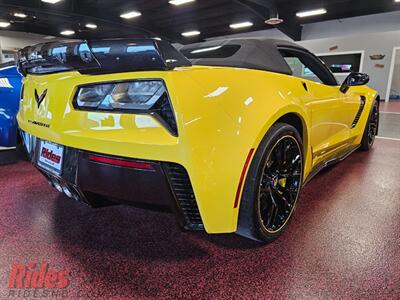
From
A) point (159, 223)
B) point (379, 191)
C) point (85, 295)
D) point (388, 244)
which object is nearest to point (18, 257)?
point (85, 295)

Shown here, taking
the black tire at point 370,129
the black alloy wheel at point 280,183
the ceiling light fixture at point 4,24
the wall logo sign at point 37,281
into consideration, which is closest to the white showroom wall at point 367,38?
the black tire at point 370,129

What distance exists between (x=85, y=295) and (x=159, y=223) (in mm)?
611

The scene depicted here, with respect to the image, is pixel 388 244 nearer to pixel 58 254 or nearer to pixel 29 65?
pixel 58 254

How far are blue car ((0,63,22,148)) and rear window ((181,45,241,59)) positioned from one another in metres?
1.43

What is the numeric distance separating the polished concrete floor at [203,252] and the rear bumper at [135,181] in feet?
0.87

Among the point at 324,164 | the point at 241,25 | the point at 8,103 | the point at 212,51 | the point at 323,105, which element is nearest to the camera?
the point at 323,105

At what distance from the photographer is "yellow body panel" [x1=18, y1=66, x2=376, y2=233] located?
996 mm

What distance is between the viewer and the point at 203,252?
135cm

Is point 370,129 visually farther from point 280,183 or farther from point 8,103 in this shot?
point 8,103

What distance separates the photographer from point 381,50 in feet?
40.9

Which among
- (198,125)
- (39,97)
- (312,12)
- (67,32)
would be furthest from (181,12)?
(198,125)

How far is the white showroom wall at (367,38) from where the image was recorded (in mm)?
12195

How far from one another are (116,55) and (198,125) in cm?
37

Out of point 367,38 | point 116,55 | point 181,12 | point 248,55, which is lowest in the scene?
point 116,55
